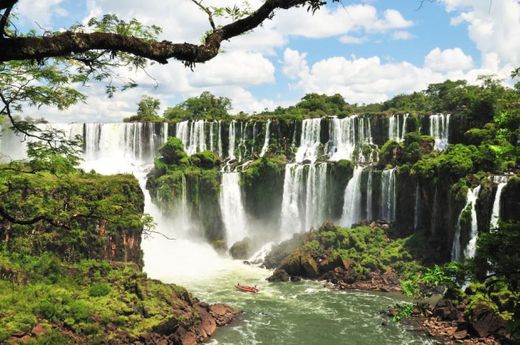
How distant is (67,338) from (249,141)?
32745 mm

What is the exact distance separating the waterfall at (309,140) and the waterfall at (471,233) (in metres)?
17.7

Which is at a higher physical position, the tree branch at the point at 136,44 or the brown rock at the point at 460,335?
the tree branch at the point at 136,44

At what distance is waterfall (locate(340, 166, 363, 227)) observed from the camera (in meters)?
38.0

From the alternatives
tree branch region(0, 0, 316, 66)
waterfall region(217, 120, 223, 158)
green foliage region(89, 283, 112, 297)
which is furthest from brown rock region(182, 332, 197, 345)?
waterfall region(217, 120, 223, 158)

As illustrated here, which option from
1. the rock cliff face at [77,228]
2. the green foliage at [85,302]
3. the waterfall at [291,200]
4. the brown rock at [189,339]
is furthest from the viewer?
the waterfall at [291,200]

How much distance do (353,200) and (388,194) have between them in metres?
2.91

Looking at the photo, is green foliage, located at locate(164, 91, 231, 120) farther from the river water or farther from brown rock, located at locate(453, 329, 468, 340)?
brown rock, located at locate(453, 329, 468, 340)

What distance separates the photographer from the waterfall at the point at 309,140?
4502cm

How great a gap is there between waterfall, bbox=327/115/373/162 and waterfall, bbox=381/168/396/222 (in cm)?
728

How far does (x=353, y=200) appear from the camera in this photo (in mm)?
38156

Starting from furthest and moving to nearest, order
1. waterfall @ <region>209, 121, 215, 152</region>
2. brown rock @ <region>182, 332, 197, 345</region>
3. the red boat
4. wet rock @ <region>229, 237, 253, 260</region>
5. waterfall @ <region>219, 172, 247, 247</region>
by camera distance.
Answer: waterfall @ <region>209, 121, 215, 152</region> → waterfall @ <region>219, 172, 247, 247</region> → wet rock @ <region>229, 237, 253, 260</region> → the red boat → brown rock @ <region>182, 332, 197, 345</region>

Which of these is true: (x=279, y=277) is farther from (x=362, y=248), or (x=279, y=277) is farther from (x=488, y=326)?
(x=488, y=326)

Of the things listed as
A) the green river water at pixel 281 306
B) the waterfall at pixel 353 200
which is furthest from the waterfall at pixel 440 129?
the green river water at pixel 281 306

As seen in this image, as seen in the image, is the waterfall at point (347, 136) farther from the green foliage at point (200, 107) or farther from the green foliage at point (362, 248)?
the green foliage at point (200, 107)
